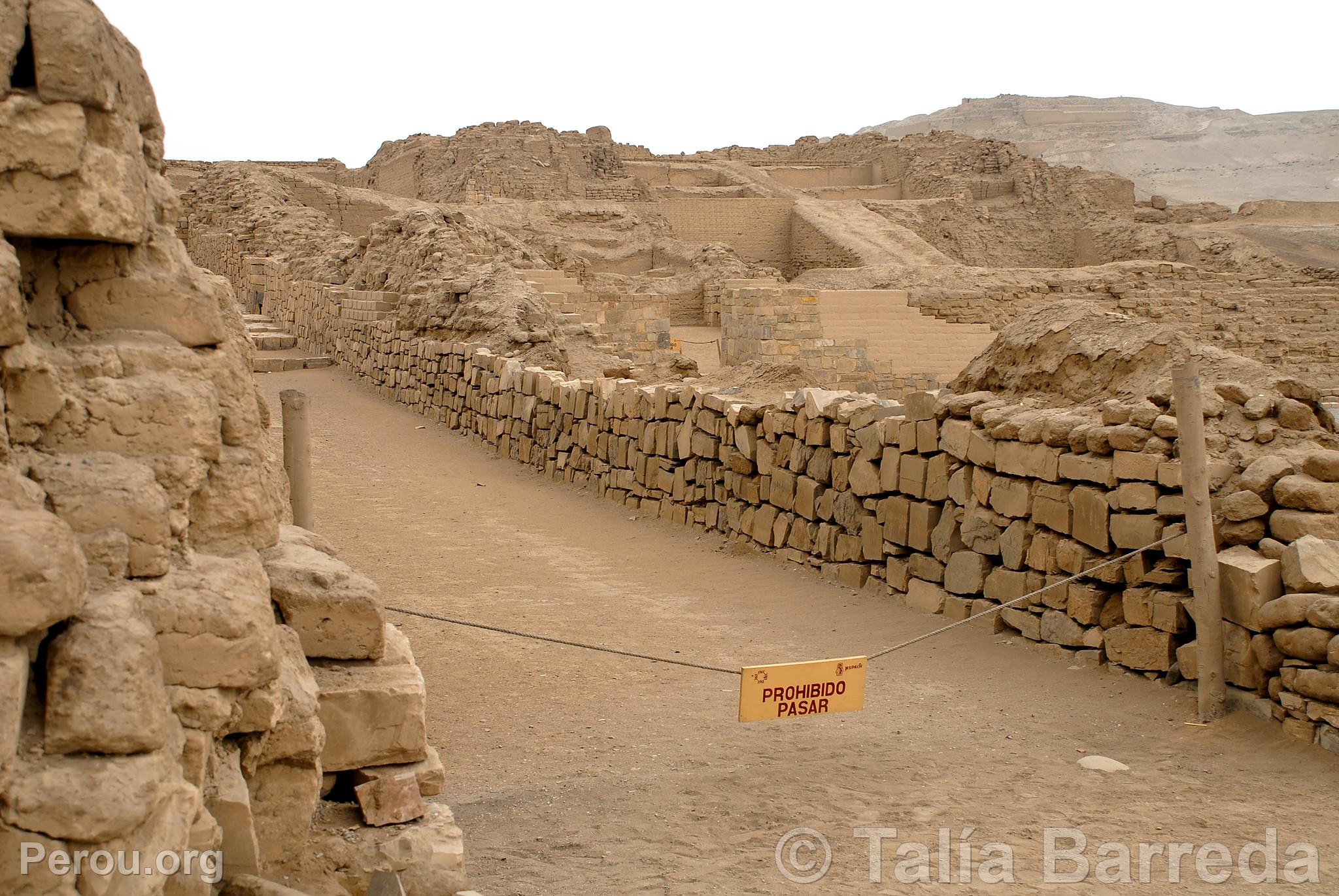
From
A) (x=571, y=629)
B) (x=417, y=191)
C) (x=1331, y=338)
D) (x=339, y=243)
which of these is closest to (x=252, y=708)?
(x=571, y=629)

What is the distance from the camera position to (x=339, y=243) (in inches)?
766

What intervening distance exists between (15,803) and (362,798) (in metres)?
1.25

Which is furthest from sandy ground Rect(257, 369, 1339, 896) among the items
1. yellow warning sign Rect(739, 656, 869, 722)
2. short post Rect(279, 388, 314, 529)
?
short post Rect(279, 388, 314, 529)

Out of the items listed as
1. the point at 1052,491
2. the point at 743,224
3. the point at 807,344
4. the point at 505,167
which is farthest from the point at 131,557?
the point at 505,167

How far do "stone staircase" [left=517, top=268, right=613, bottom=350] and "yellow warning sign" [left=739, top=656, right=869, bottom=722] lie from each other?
33.0 feet

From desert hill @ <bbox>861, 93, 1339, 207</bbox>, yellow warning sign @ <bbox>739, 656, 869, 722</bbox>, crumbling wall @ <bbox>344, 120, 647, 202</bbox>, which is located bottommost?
yellow warning sign @ <bbox>739, 656, 869, 722</bbox>

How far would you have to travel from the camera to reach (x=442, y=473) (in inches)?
454

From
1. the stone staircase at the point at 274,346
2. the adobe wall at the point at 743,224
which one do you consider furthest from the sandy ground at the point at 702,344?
the adobe wall at the point at 743,224

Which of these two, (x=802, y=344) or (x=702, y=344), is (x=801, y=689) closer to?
(x=802, y=344)

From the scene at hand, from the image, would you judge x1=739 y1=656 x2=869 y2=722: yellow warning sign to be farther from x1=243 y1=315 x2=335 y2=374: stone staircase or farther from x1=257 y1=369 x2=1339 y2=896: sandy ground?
x1=243 y1=315 x2=335 y2=374: stone staircase

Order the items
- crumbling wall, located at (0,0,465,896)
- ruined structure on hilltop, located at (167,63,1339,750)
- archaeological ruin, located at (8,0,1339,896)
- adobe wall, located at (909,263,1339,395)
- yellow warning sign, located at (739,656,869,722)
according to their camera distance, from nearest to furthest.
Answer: crumbling wall, located at (0,0,465,896), archaeological ruin, located at (8,0,1339,896), yellow warning sign, located at (739,656,869,722), ruined structure on hilltop, located at (167,63,1339,750), adobe wall, located at (909,263,1339,395)

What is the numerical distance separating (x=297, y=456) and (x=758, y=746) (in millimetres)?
2518

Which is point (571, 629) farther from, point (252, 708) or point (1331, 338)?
point (1331, 338)

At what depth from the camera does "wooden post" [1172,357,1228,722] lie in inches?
209
